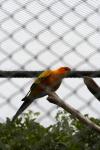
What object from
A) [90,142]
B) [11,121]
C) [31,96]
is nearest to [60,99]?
[11,121]

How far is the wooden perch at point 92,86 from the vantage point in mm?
1761

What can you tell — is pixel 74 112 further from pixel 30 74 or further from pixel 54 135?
pixel 54 135

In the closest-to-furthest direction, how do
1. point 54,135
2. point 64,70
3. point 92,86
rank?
point 92,86 < point 64,70 < point 54,135

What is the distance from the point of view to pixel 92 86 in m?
1.79

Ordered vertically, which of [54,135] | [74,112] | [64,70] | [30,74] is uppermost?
[30,74]

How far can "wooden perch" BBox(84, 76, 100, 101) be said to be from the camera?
5.78 ft

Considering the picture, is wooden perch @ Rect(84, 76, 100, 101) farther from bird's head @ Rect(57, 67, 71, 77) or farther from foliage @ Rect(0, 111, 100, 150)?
foliage @ Rect(0, 111, 100, 150)

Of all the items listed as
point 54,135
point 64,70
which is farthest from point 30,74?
point 54,135

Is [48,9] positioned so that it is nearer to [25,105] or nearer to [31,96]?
[25,105]

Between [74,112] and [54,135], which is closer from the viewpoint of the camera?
[74,112]

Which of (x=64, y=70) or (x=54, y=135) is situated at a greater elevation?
(x=64, y=70)

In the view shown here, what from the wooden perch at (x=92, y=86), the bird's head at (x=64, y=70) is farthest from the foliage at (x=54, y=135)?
the wooden perch at (x=92, y=86)

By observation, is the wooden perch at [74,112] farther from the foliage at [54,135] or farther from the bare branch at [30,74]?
the foliage at [54,135]

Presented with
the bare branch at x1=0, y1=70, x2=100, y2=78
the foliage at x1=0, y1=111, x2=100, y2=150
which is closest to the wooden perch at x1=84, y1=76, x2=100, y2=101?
the bare branch at x1=0, y1=70, x2=100, y2=78
